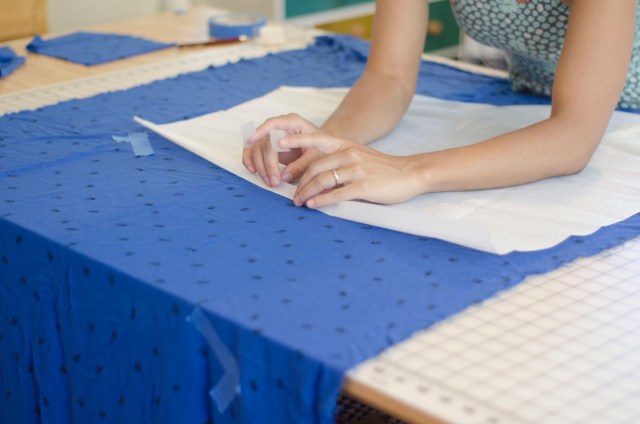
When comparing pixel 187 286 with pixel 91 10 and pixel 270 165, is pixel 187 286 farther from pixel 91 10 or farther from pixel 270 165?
pixel 91 10

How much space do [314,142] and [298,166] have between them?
62mm

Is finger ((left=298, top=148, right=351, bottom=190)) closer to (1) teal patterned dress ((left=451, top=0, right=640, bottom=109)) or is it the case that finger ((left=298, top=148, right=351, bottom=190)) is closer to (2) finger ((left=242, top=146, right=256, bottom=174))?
(2) finger ((left=242, top=146, right=256, bottom=174))

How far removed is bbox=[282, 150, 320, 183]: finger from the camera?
114 centimetres

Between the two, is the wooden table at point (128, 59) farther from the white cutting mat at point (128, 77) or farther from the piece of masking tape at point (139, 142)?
the piece of masking tape at point (139, 142)

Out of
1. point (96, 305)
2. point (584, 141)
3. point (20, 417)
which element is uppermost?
point (584, 141)

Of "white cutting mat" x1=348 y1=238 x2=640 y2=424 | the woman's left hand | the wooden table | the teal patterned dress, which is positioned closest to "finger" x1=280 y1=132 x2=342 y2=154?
the woman's left hand

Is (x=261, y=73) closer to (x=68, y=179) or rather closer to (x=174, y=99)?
(x=174, y=99)

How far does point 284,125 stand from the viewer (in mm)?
1155

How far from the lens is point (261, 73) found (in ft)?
5.49

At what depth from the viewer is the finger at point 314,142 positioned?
1.09 m

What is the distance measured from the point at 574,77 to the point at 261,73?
0.70 m

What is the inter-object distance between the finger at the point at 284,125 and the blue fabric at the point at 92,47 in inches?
29.1

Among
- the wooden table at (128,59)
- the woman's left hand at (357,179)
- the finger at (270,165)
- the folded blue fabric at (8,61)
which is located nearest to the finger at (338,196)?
the woman's left hand at (357,179)

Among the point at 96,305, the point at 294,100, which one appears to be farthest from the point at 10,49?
the point at 96,305
